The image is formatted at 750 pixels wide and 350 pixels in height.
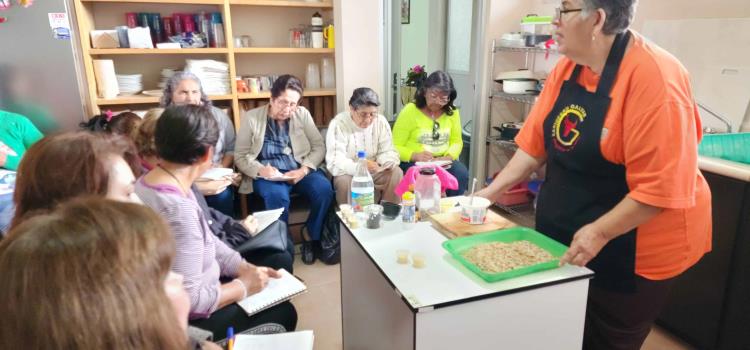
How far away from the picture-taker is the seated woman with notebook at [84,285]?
58 centimetres

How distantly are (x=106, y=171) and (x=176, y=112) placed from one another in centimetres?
42

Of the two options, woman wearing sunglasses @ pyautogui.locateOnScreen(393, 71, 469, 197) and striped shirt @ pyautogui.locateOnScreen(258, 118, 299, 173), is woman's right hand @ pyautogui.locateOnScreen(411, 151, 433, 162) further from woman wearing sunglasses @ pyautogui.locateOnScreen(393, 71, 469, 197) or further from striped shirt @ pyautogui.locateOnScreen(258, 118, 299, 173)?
striped shirt @ pyautogui.locateOnScreen(258, 118, 299, 173)

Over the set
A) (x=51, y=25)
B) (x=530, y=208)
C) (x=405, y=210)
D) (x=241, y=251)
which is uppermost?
(x=51, y=25)

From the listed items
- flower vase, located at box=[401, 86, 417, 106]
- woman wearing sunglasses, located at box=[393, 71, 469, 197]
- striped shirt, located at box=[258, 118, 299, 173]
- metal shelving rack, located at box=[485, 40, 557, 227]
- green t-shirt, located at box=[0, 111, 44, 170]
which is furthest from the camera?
flower vase, located at box=[401, 86, 417, 106]

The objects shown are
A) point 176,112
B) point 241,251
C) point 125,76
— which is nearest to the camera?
Answer: point 176,112

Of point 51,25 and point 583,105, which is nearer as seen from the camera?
point 583,105

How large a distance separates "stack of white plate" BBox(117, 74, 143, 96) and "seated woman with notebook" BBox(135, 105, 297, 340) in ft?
7.20

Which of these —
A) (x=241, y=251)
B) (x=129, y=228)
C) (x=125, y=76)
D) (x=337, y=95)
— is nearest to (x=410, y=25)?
(x=337, y=95)

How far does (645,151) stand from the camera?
117 cm

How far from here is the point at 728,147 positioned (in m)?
2.11

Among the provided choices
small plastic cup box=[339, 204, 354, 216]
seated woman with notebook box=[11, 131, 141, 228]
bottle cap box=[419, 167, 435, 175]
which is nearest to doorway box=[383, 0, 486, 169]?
bottle cap box=[419, 167, 435, 175]

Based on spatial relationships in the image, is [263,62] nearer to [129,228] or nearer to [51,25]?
[51,25]

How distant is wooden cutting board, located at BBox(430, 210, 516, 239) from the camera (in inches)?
60.5

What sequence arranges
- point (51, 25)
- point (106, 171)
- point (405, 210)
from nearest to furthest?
point (106, 171) < point (405, 210) < point (51, 25)
